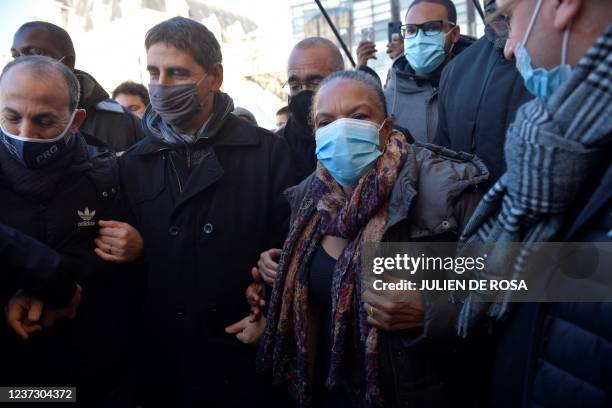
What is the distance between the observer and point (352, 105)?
73.4 inches

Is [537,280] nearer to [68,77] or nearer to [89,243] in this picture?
[89,243]

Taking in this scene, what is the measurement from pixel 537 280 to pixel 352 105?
1.00 metres

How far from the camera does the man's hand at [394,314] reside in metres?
1.56

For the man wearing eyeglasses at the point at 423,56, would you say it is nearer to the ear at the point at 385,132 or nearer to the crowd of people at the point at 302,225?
the crowd of people at the point at 302,225

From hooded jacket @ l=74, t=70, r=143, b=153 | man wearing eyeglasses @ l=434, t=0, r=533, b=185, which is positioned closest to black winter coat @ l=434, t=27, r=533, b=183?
man wearing eyeglasses @ l=434, t=0, r=533, b=185

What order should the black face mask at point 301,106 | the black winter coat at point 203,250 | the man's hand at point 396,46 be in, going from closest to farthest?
the black winter coat at point 203,250, the black face mask at point 301,106, the man's hand at point 396,46

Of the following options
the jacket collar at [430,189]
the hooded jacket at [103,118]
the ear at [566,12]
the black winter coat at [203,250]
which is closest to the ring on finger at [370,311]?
the jacket collar at [430,189]

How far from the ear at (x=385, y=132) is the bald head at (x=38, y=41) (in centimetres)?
251

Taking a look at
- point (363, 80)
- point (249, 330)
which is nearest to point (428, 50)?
point (363, 80)

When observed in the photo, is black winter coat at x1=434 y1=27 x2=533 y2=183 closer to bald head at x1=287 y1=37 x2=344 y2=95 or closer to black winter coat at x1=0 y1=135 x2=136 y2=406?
bald head at x1=287 y1=37 x2=344 y2=95

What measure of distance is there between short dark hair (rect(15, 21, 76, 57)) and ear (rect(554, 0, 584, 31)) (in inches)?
128

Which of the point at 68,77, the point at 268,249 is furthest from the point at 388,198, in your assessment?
the point at 68,77

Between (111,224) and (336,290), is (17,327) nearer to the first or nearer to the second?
(111,224)

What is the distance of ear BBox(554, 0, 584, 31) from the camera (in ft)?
3.38
